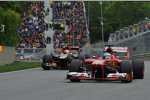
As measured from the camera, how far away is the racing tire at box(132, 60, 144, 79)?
22.0 meters

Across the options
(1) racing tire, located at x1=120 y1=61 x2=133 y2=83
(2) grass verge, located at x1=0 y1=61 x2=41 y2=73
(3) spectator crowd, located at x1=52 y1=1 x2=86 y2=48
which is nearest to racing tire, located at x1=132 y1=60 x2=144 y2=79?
(1) racing tire, located at x1=120 y1=61 x2=133 y2=83

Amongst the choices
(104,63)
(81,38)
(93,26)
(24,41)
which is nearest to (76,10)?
(81,38)

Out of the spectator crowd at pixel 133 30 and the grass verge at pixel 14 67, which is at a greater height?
the spectator crowd at pixel 133 30

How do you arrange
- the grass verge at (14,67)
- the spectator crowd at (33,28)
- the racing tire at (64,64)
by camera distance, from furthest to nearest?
the spectator crowd at (33,28)
the racing tire at (64,64)
the grass verge at (14,67)

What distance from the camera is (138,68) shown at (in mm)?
22125

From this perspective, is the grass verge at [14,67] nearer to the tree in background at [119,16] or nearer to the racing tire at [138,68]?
the racing tire at [138,68]

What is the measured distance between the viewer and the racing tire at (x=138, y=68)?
866 inches

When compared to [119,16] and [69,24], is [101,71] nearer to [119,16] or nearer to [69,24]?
[69,24]

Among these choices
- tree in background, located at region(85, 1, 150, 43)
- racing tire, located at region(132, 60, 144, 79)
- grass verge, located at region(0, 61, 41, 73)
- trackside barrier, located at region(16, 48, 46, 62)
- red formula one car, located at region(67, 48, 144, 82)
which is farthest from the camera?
tree in background, located at region(85, 1, 150, 43)

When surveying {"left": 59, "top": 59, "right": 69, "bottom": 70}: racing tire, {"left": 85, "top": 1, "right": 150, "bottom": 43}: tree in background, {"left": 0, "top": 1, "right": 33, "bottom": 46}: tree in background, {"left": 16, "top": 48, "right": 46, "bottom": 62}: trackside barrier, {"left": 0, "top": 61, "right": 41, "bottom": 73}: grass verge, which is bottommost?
{"left": 0, "top": 61, "right": 41, "bottom": 73}: grass verge

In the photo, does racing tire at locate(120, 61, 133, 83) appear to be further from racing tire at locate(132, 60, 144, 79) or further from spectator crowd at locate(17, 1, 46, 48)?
spectator crowd at locate(17, 1, 46, 48)

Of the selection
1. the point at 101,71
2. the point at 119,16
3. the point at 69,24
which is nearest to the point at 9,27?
the point at 101,71

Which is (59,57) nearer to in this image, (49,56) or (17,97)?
(49,56)

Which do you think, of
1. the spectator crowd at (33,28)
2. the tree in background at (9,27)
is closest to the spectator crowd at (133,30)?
the spectator crowd at (33,28)
